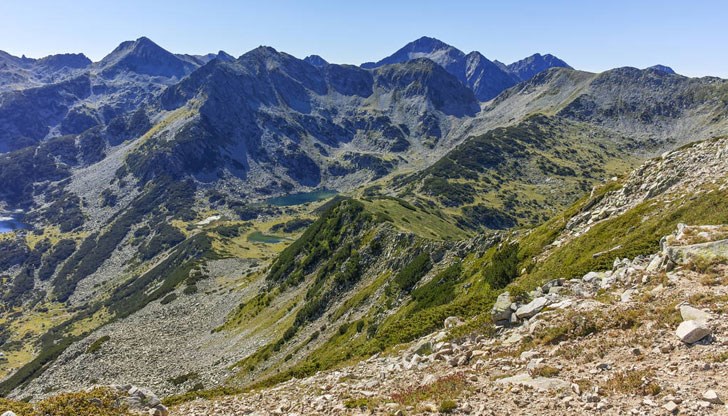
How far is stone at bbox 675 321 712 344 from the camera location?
41.4 feet

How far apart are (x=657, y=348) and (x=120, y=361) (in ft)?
259

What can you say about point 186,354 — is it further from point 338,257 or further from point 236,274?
point 236,274

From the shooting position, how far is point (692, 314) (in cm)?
1378

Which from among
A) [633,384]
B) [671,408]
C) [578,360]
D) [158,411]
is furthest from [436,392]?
[158,411]

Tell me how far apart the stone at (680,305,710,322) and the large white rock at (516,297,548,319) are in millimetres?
5315

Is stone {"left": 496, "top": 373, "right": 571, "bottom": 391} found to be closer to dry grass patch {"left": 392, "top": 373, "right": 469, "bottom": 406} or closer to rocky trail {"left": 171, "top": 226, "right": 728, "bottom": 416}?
rocky trail {"left": 171, "top": 226, "right": 728, "bottom": 416}

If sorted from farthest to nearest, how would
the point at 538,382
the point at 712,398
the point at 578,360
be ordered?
the point at 578,360 → the point at 538,382 → the point at 712,398

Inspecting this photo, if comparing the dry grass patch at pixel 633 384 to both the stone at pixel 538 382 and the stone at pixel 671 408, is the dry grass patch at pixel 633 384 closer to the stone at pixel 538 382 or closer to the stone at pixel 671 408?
the stone at pixel 671 408

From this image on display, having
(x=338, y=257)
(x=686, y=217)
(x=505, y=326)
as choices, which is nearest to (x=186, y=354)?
(x=338, y=257)

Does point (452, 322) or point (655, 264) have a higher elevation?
point (655, 264)

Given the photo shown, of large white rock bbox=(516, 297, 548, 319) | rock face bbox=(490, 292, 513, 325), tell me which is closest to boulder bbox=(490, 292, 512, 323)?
rock face bbox=(490, 292, 513, 325)

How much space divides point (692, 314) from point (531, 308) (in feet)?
19.6

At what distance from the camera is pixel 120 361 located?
228 feet

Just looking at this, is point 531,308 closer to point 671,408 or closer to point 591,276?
point 591,276
